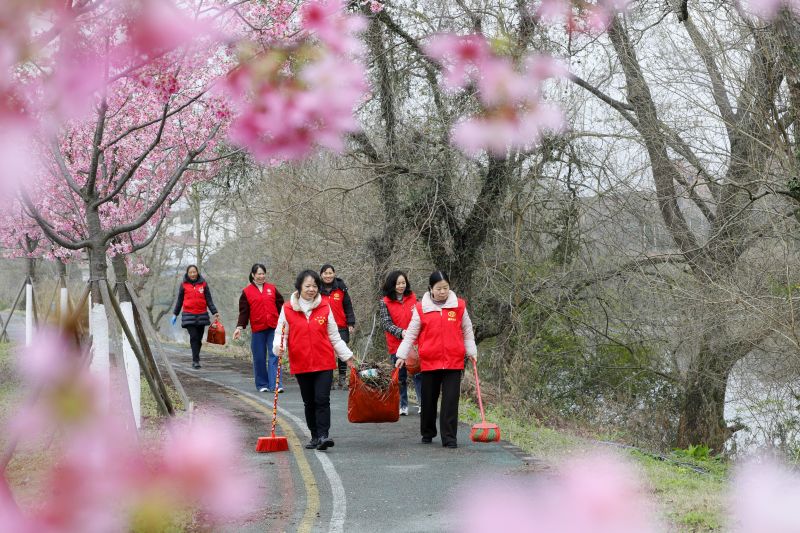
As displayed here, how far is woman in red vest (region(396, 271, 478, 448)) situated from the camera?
33.6 ft

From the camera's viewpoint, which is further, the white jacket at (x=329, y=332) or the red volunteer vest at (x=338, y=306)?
the red volunteer vest at (x=338, y=306)

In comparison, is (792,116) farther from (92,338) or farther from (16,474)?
(16,474)

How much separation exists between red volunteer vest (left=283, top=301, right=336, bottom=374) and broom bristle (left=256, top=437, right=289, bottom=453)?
0.73 meters

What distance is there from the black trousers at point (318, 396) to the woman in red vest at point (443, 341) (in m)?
0.89

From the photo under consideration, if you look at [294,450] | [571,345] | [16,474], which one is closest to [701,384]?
[571,345]

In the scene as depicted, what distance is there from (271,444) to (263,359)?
5.34m

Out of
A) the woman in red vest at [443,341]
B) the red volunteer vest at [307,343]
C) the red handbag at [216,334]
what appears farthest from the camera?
the red handbag at [216,334]

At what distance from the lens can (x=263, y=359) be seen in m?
15.3

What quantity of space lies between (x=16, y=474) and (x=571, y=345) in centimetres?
1435

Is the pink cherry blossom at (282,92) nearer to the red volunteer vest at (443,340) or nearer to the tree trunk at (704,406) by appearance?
the red volunteer vest at (443,340)

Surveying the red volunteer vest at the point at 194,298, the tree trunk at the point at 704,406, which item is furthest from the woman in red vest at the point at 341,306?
the tree trunk at the point at 704,406

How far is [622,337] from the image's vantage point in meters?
19.4

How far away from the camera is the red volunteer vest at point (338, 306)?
14.0 m

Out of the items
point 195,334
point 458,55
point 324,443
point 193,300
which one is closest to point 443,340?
point 324,443
